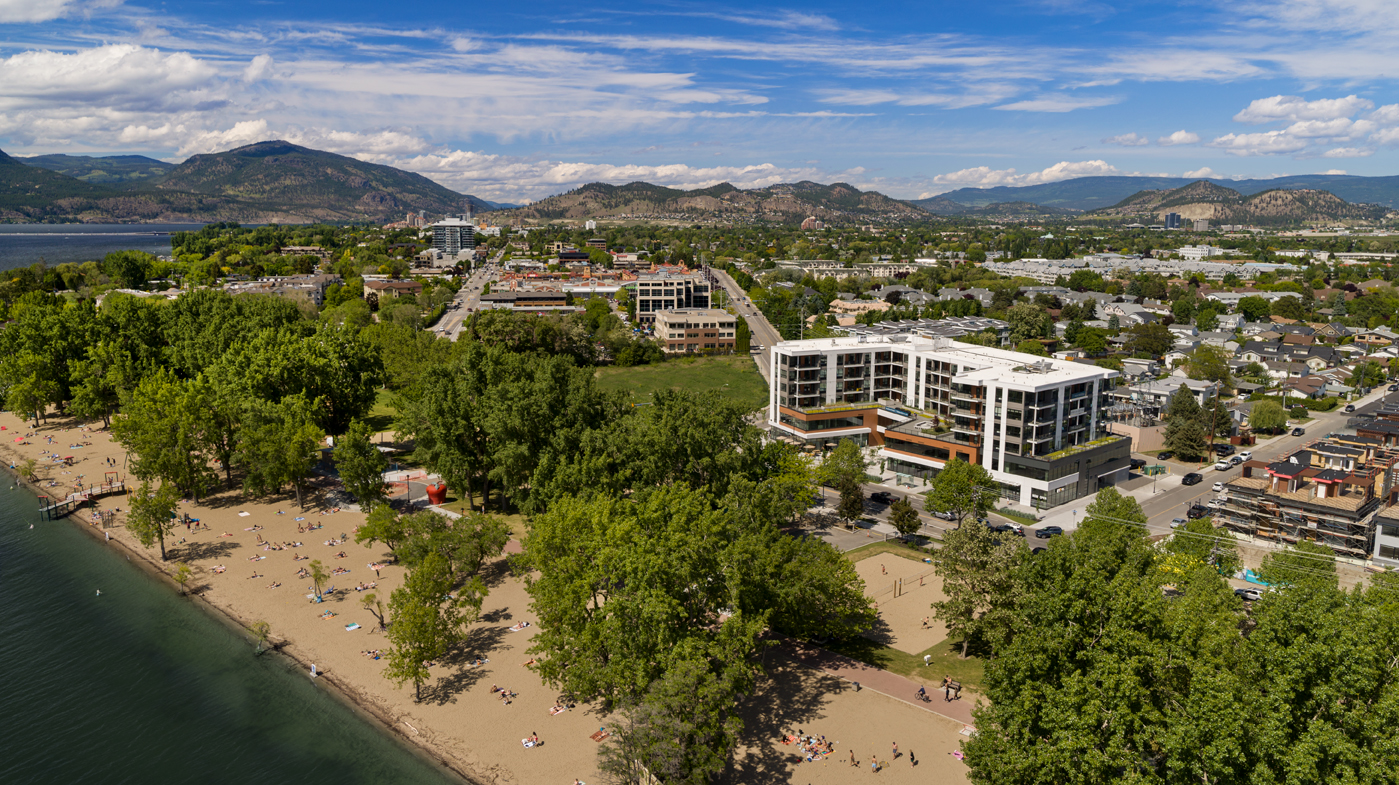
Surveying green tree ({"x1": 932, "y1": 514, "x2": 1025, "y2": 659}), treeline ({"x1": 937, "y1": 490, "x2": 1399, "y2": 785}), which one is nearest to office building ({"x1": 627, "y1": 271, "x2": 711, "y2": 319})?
green tree ({"x1": 932, "y1": 514, "x2": 1025, "y2": 659})

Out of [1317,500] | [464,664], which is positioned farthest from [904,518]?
[464,664]

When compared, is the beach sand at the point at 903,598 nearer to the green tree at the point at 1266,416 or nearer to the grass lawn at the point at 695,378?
the grass lawn at the point at 695,378

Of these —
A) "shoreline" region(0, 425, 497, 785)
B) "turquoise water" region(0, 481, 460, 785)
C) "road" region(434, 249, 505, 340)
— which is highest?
"road" region(434, 249, 505, 340)

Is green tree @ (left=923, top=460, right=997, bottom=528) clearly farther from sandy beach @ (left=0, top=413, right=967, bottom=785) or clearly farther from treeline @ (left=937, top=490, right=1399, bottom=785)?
treeline @ (left=937, top=490, right=1399, bottom=785)

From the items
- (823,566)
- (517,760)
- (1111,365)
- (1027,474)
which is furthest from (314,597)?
(1111,365)

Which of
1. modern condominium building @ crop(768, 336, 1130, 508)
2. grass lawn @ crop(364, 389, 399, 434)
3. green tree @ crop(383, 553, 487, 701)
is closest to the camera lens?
green tree @ crop(383, 553, 487, 701)

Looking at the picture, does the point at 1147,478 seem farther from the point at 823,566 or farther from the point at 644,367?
the point at 644,367

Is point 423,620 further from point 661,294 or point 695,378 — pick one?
point 661,294
